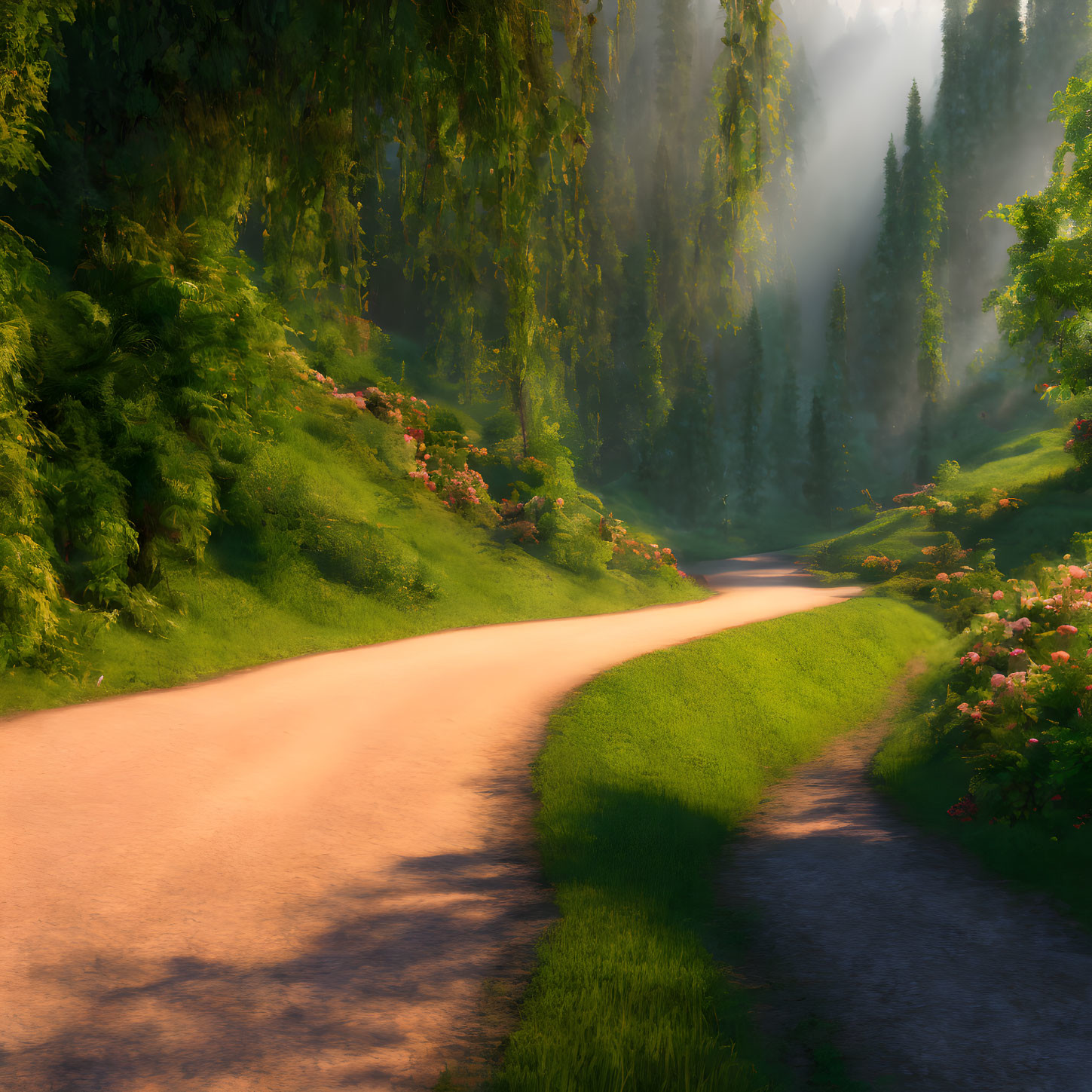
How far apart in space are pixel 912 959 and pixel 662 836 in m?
2.24

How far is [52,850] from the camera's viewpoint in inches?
234

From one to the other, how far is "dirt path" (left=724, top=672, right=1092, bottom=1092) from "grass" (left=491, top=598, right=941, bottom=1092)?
0.40 meters

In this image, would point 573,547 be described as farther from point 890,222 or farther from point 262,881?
point 890,222

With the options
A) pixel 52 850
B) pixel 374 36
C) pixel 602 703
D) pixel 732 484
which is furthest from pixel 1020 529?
pixel 732 484

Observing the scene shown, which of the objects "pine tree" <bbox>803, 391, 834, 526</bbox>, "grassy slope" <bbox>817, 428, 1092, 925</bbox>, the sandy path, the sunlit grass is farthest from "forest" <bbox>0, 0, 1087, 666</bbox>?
"pine tree" <bbox>803, 391, 834, 526</bbox>

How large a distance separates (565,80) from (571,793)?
20.7 feet

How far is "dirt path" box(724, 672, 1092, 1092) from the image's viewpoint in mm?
3943

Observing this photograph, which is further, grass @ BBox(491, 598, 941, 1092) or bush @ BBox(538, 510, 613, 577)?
bush @ BBox(538, 510, 613, 577)

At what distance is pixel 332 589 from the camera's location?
49.5 feet

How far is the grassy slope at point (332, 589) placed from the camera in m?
11.0

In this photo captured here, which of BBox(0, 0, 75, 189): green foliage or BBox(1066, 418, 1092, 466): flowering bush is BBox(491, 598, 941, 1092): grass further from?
BBox(1066, 418, 1092, 466): flowering bush

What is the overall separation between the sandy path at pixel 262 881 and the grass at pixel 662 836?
40 centimetres

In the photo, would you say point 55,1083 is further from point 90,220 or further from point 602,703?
point 90,220

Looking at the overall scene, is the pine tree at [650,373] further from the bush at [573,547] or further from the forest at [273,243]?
the bush at [573,547]
